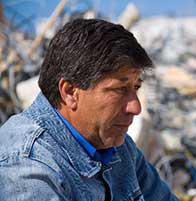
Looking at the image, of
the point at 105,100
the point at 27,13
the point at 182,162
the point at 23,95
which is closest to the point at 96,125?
the point at 105,100

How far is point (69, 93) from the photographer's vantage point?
4.65 ft

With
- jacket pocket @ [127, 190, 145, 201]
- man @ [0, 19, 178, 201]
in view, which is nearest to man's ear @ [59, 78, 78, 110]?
man @ [0, 19, 178, 201]

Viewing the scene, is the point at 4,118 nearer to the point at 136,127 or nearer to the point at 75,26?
the point at 136,127

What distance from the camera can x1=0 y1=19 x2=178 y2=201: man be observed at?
131 cm

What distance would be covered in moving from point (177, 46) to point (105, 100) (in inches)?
254

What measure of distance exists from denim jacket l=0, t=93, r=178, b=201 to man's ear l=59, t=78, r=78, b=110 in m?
0.05

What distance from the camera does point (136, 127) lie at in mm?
3162

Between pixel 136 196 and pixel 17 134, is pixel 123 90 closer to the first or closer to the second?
pixel 17 134

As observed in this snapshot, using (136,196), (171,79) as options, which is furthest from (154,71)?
(171,79)

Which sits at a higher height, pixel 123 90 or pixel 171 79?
pixel 123 90

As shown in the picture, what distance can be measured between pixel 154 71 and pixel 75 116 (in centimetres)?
84

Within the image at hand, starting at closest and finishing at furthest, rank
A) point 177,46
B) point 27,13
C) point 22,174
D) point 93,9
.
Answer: point 22,174
point 27,13
point 93,9
point 177,46

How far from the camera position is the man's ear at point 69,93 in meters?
1.41

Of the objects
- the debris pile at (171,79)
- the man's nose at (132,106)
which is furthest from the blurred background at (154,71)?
the man's nose at (132,106)
